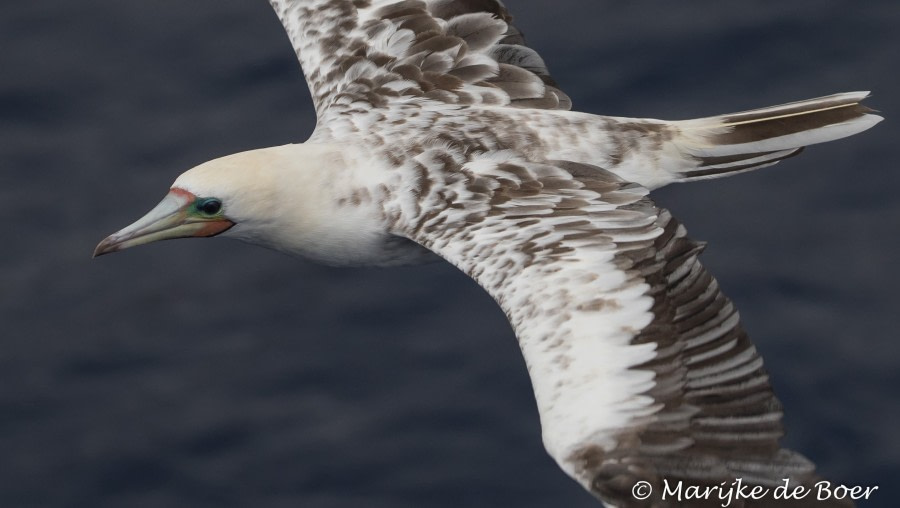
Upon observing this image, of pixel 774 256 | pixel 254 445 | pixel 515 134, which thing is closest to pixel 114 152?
pixel 254 445

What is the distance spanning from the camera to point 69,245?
15.2m

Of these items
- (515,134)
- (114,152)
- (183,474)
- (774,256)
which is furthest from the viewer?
(114,152)

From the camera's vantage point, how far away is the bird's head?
12.3m

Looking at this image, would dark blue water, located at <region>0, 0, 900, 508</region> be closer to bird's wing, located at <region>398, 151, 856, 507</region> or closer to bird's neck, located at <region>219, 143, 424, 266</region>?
bird's neck, located at <region>219, 143, 424, 266</region>

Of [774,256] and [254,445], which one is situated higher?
[774,256]

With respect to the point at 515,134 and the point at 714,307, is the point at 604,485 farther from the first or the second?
the point at 515,134

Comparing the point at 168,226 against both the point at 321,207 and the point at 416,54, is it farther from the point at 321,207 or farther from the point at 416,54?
the point at 416,54

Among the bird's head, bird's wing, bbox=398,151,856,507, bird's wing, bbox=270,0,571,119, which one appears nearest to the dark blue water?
bird's wing, bbox=270,0,571,119

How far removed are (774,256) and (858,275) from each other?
69cm

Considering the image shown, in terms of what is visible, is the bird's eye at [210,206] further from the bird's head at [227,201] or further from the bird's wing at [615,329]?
the bird's wing at [615,329]

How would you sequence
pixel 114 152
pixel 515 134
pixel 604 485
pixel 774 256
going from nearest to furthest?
pixel 604 485 → pixel 515 134 → pixel 774 256 → pixel 114 152

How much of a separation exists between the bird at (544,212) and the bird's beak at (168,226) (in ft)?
0.04

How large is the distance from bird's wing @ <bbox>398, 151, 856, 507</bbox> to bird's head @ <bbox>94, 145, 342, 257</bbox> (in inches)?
34.3

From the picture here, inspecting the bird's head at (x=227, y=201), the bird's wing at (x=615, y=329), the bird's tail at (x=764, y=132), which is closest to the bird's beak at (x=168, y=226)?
the bird's head at (x=227, y=201)
